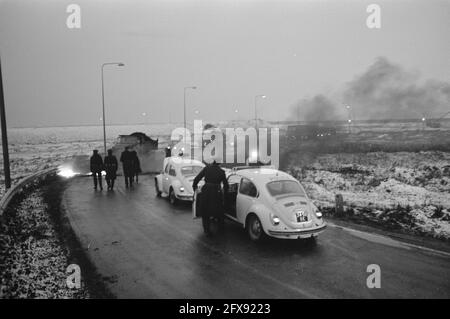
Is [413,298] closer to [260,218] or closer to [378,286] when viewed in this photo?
[378,286]

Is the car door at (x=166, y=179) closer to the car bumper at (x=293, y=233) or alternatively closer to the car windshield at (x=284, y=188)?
the car windshield at (x=284, y=188)

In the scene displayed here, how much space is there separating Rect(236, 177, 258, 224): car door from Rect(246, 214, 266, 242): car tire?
0.22 m

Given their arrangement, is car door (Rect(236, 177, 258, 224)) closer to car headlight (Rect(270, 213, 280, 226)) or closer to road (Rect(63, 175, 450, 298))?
road (Rect(63, 175, 450, 298))

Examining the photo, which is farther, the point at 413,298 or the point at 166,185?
the point at 166,185

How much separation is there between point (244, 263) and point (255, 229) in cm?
142

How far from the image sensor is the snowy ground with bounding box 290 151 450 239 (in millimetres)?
9711

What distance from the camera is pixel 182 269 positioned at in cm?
638

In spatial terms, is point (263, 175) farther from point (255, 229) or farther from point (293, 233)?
point (293, 233)

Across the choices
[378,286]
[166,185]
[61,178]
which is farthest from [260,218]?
[61,178]

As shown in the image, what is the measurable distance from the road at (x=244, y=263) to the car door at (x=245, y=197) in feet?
1.82

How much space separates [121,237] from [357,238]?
5.77 m

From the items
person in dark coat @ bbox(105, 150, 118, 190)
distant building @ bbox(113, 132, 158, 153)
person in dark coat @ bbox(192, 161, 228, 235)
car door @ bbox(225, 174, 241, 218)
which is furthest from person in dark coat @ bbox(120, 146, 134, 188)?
distant building @ bbox(113, 132, 158, 153)

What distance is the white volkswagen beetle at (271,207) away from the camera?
290 inches

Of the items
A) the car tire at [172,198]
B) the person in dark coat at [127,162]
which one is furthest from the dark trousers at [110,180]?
the car tire at [172,198]
